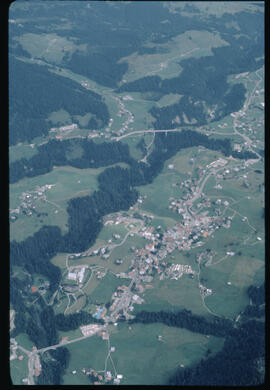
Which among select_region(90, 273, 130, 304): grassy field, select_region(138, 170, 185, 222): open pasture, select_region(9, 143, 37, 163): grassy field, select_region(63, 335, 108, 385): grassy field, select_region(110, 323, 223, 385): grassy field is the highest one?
Result: select_region(9, 143, 37, 163): grassy field

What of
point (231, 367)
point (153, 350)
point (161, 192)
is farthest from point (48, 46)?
point (231, 367)

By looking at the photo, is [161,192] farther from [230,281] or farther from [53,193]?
[230,281]

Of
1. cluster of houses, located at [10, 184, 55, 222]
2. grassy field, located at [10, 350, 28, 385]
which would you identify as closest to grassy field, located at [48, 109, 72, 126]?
cluster of houses, located at [10, 184, 55, 222]

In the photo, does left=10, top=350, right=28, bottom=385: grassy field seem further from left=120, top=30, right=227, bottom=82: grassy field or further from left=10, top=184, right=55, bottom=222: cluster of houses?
left=120, top=30, right=227, bottom=82: grassy field

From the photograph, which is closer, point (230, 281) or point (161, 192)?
point (230, 281)

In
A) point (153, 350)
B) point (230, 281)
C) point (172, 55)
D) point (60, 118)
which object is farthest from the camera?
point (172, 55)

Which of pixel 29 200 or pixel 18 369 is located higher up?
pixel 29 200

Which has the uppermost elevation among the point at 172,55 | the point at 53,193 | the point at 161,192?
the point at 172,55

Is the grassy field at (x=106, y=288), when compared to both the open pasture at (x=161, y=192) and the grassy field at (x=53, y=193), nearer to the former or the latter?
the grassy field at (x=53, y=193)

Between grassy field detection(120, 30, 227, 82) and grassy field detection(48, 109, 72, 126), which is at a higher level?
grassy field detection(120, 30, 227, 82)
